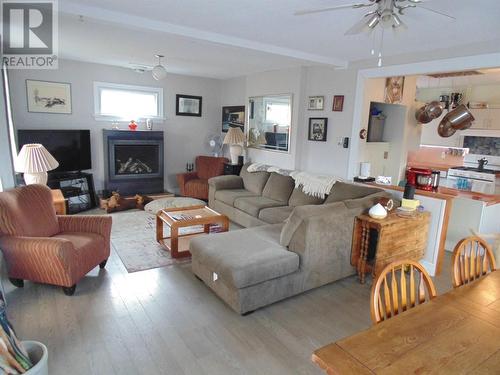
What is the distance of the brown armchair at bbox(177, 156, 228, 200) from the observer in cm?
589

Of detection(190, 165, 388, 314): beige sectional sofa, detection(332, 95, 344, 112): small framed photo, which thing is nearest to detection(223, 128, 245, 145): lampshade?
detection(332, 95, 344, 112): small framed photo

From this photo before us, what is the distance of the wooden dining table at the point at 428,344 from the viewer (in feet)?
3.59

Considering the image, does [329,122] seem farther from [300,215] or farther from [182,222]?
[182,222]

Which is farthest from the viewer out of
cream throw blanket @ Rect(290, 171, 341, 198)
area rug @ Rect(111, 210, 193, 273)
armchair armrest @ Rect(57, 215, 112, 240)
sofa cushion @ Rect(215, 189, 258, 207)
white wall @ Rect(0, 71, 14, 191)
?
sofa cushion @ Rect(215, 189, 258, 207)

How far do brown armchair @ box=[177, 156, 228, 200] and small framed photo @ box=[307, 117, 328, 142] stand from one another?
196cm

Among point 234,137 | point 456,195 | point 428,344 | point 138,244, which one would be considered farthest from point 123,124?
point 428,344

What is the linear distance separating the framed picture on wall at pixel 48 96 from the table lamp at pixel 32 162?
5.97ft

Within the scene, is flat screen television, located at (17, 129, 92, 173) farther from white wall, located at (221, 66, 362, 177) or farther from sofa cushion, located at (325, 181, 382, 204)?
sofa cushion, located at (325, 181, 382, 204)

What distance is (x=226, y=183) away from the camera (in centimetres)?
534

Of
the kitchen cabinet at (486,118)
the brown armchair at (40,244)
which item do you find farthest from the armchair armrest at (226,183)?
the kitchen cabinet at (486,118)

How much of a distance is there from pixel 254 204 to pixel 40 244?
254 centimetres

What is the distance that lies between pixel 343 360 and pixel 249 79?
18.3 ft

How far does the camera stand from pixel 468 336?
126 cm

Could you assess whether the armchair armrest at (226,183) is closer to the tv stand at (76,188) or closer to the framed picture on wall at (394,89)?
the tv stand at (76,188)
